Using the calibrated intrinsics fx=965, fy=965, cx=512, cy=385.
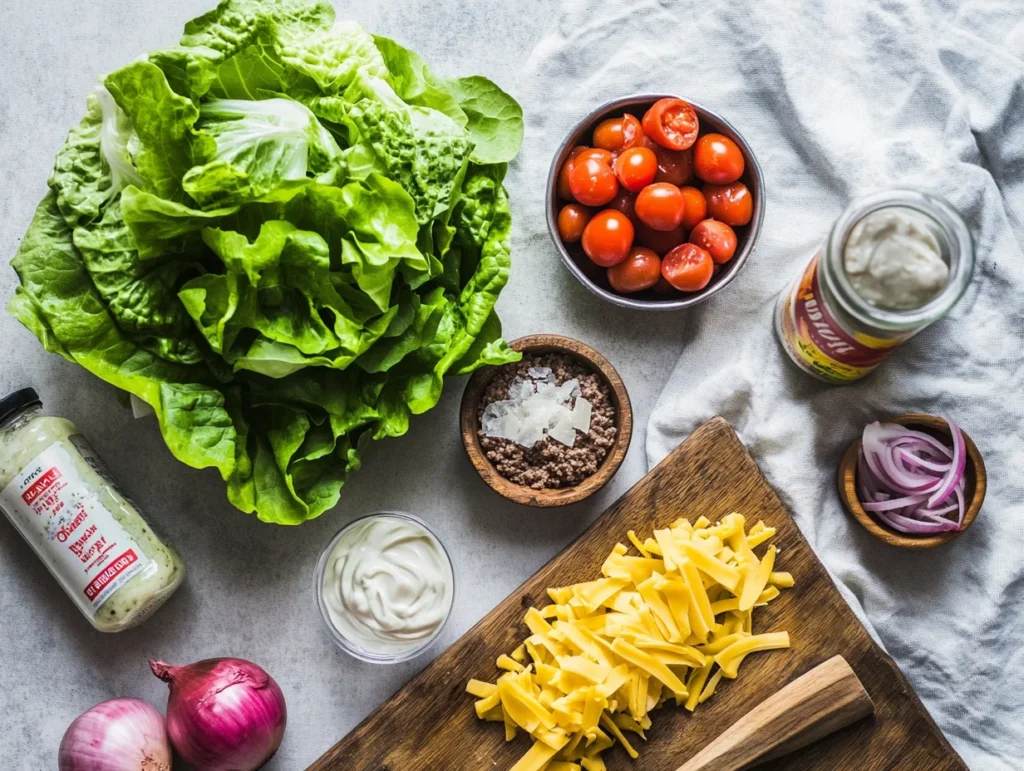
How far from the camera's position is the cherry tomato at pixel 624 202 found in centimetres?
177

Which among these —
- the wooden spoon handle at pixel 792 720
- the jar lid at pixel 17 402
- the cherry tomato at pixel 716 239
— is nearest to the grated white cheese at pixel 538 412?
the cherry tomato at pixel 716 239

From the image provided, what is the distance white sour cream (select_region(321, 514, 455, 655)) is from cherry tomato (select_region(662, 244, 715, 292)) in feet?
2.14

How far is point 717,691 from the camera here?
5.78ft

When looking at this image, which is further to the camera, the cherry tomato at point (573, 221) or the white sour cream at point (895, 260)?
the cherry tomato at point (573, 221)

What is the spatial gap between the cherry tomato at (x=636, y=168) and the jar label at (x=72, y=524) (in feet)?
3.60

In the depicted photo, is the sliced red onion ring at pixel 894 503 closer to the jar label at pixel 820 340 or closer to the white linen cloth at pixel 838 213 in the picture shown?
the white linen cloth at pixel 838 213

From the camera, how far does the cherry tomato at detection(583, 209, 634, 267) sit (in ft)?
5.67

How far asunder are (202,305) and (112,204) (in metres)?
0.23

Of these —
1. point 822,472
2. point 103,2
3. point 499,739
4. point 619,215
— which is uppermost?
point 103,2

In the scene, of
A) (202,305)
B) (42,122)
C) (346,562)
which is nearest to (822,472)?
(346,562)

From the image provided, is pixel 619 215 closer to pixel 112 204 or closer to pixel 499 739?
pixel 112 204

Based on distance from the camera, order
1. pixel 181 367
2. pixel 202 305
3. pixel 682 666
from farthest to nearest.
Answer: pixel 682 666, pixel 181 367, pixel 202 305

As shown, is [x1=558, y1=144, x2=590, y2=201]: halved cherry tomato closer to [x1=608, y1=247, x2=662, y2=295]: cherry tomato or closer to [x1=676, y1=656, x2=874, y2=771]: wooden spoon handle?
[x1=608, y1=247, x2=662, y2=295]: cherry tomato

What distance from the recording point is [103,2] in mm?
1878
